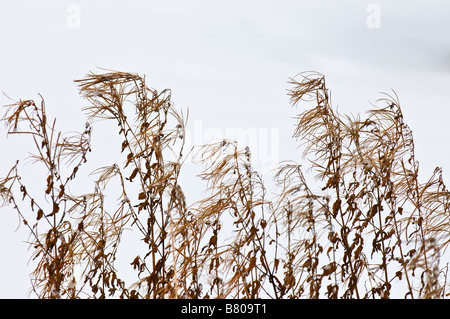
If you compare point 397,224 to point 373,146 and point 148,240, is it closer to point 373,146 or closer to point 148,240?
point 373,146

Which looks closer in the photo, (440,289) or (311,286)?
(440,289)

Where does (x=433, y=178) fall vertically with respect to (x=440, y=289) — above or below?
above

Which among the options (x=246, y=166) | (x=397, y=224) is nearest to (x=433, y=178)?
(x=397, y=224)

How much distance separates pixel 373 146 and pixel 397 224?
16.5 inches

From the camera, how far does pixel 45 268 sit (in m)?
3.22

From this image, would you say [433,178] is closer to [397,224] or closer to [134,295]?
[397,224]

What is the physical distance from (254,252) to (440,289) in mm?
859
